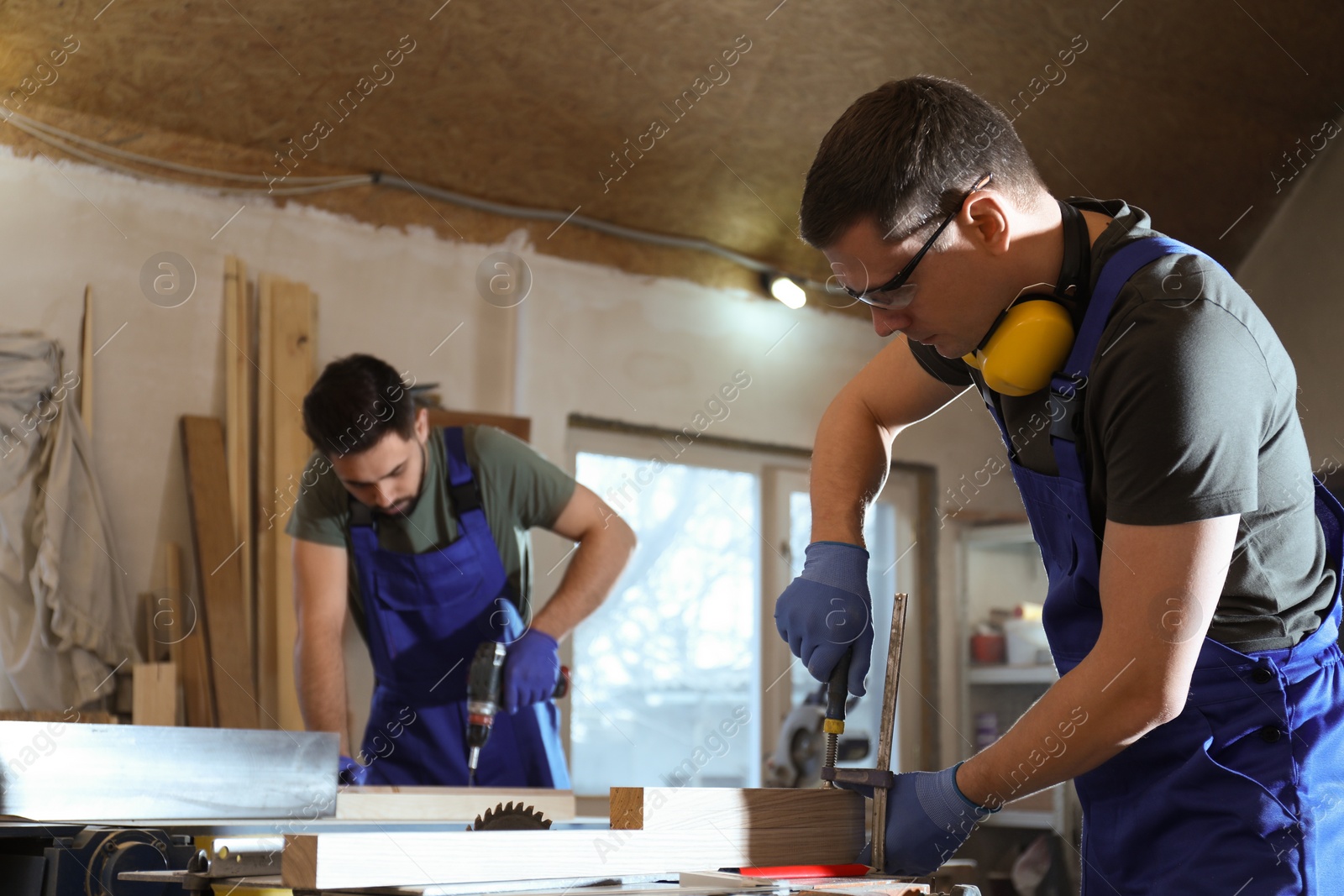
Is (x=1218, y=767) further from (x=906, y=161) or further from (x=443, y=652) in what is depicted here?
(x=443, y=652)

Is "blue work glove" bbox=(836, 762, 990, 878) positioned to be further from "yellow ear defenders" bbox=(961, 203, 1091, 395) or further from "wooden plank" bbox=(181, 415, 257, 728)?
"wooden plank" bbox=(181, 415, 257, 728)

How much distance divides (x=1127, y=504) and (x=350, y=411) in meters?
1.90

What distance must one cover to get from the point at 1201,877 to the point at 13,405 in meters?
3.22

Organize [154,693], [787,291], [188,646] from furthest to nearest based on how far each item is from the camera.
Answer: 1. [787,291]
2. [188,646]
3. [154,693]

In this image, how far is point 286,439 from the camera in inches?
144

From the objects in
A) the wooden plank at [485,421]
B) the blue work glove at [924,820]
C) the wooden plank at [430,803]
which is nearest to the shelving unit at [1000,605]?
the wooden plank at [485,421]

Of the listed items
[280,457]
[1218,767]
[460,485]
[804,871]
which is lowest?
[804,871]

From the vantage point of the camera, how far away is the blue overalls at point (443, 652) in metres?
2.80

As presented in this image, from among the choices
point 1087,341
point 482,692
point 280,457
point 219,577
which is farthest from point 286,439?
point 1087,341

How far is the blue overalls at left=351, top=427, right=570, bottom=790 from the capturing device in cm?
280

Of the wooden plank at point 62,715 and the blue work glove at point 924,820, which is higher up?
the wooden plank at point 62,715

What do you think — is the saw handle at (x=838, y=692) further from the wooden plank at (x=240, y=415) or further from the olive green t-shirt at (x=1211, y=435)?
the wooden plank at (x=240, y=415)

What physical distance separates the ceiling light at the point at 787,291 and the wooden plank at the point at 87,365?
2472 mm

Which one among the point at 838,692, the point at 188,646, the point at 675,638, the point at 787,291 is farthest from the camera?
the point at 787,291
